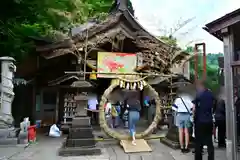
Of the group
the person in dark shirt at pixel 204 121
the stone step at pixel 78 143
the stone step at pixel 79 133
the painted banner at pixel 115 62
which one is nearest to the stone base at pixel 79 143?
the stone step at pixel 78 143

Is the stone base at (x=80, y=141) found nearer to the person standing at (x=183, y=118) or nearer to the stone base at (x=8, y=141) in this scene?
the stone base at (x=8, y=141)

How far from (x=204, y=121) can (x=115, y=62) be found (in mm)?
7168

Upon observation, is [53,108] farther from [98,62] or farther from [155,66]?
[155,66]

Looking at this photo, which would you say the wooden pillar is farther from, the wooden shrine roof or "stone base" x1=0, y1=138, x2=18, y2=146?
"stone base" x1=0, y1=138, x2=18, y2=146

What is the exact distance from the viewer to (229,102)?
5.86 metres

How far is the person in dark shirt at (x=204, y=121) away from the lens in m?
5.84

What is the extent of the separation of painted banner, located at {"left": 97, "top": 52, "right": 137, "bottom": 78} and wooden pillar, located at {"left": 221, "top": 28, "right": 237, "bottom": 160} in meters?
6.75

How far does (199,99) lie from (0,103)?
25.7ft

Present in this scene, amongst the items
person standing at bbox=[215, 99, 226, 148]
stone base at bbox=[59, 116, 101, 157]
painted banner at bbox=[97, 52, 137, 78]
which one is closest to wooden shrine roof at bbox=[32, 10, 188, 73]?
painted banner at bbox=[97, 52, 137, 78]

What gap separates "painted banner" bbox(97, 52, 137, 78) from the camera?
1199cm

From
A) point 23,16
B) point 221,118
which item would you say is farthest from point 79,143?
point 23,16

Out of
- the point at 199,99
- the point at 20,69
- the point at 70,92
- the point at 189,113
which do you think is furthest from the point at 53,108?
the point at 199,99

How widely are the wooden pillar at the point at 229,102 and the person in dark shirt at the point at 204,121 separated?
419 millimetres

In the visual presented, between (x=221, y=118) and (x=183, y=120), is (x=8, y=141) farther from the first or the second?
(x=221, y=118)
